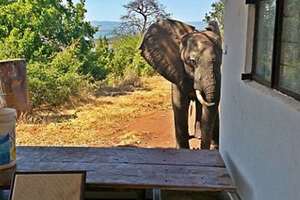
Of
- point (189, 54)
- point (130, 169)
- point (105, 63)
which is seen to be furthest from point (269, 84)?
point (105, 63)

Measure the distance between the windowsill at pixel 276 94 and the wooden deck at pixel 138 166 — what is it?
51cm

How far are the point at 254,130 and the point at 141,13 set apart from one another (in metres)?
3.61

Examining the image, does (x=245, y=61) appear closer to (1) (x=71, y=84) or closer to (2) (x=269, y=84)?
(2) (x=269, y=84)

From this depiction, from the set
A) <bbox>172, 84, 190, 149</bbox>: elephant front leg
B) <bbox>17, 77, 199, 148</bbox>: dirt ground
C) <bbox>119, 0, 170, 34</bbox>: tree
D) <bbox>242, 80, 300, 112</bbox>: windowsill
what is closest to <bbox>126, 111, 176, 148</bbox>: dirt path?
<bbox>17, 77, 199, 148</bbox>: dirt ground

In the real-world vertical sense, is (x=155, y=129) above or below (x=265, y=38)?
below

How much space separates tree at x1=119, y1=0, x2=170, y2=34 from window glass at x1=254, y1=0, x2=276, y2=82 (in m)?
3.17

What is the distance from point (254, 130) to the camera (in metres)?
1.97

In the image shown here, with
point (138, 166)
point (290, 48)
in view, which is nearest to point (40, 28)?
point (138, 166)

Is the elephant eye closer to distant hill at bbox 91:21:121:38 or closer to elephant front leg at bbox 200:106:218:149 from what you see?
elephant front leg at bbox 200:106:218:149

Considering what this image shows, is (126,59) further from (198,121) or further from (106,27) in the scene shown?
(198,121)

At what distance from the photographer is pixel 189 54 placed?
157 inches

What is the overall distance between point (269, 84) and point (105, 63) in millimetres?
3841

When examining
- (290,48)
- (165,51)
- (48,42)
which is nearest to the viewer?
(290,48)

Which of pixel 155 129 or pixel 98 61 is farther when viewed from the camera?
pixel 98 61
